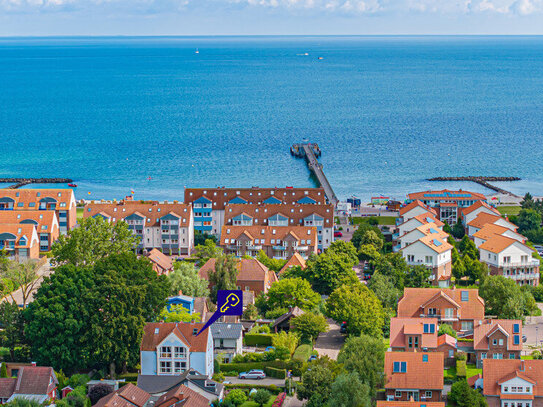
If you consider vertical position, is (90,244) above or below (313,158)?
below

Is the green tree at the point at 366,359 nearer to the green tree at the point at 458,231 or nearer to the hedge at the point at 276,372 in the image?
the hedge at the point at 276,372

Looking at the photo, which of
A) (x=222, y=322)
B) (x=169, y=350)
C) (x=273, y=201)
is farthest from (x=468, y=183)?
(x=169, y=350)

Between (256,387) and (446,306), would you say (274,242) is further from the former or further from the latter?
(256,387)

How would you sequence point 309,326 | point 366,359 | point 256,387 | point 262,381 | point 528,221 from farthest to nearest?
point 528,221 < point 309,326 < point 262,381 < point 256,387 < point 366,359

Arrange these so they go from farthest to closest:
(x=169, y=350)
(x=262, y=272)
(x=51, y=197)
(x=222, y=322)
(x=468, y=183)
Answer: (x=468, y=183)
(x=51, y=197)
(x=262, y=272)
(x=222, y=322)
(x=169, y=350)

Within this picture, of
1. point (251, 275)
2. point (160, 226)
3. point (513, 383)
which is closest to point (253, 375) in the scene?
point (513, 383)

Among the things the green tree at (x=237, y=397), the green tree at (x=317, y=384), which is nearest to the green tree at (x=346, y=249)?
the green tree at (x=317, y=384)

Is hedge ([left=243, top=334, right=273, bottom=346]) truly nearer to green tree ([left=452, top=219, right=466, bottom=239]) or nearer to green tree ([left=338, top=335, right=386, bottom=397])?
green tree ([left=338, top=335, right=386, bottom=397])

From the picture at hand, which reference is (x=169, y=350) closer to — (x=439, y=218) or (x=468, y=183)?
(x=439, y=218)
